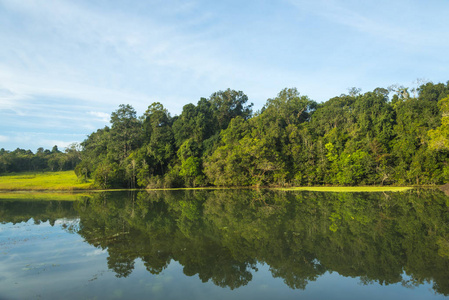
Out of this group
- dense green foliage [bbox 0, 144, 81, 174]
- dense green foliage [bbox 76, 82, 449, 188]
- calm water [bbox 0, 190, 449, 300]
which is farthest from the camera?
dense green foliage [bbox 0, 144, 81, 174]

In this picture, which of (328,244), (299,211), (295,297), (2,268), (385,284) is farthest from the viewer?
(299,211)

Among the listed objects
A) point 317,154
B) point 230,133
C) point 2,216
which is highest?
point 230,133

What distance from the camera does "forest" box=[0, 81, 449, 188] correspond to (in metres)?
38.2

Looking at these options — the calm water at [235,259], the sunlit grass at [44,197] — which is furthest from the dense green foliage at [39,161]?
the calm water at [235,259]

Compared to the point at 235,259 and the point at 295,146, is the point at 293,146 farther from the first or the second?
the point at 235,259

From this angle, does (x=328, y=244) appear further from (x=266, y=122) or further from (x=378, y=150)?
(x=266, y=122)

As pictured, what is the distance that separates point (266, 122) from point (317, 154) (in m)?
10.2

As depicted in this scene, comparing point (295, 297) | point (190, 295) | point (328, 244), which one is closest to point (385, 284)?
point (295, 297)

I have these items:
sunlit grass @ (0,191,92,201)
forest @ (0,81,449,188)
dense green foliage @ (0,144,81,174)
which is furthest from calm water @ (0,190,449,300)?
dense green foliage @ (0,144,81,174)

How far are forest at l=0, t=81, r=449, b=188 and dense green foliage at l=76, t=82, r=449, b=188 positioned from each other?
0.14 meters

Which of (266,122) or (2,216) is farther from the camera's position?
(266,122)

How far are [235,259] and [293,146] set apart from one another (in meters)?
38.3

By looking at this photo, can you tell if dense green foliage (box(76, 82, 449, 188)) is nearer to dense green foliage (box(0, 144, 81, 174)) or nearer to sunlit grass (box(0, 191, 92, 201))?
sunlit grass (box(0, 191, 92, 201))

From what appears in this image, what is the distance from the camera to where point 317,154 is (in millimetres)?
43781
